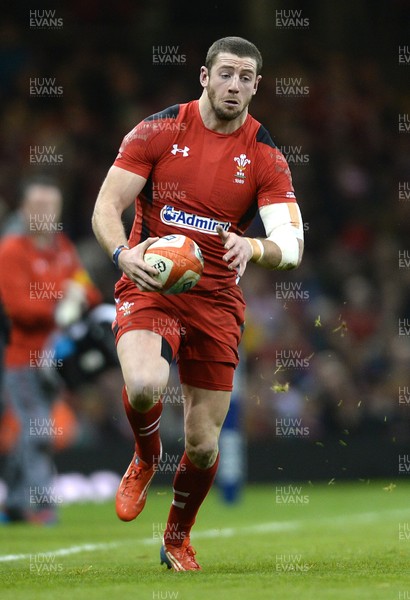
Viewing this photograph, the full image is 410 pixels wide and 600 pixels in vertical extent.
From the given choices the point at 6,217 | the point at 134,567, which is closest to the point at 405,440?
the point at 6,217

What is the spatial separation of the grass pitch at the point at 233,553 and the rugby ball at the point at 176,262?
1.45m

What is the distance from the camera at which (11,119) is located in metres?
17.5

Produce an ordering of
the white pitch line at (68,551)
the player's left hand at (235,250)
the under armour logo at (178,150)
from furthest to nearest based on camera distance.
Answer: the white pitch line at (68,551)
the under armour logo at (178,150)
the player's left hand at (235,250)

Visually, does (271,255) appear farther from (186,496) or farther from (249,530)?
(249,530)

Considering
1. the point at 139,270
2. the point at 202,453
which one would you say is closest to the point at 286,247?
the point at 139,270

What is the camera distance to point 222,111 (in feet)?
23.2

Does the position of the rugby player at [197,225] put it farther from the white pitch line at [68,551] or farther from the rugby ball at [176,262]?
the white pitch line at [68,551]

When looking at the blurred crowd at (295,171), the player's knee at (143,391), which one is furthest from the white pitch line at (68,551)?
the blurred crowd at (295,171)

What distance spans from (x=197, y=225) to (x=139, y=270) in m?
0.76

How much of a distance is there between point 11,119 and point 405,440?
21.9 feet

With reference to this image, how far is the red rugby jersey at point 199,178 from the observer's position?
7.08 m

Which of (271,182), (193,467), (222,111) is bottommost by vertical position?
(193,467)

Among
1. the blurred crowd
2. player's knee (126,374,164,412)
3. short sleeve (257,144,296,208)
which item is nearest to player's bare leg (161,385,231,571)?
player's knee (126,374,164,412)

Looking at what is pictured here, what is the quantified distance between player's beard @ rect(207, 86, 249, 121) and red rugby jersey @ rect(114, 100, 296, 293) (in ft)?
0.47
